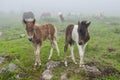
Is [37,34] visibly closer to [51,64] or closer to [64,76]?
[51,64]

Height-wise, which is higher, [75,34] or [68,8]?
[75,34]

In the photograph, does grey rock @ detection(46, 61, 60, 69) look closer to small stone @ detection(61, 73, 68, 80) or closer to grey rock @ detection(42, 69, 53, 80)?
grey rock @ detection(42, 69, 53, 80)

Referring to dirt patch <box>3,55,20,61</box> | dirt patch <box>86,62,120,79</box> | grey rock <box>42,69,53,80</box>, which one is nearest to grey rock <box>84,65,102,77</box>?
dirt patch <box>86,62,120,79</box>

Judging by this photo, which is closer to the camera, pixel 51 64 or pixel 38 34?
pixel 38 34

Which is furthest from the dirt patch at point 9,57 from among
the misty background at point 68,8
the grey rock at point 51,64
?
the misty background at point 68,8

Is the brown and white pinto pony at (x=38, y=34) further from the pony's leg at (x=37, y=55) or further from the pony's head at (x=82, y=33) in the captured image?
the pony's head at (x=82, y=33)

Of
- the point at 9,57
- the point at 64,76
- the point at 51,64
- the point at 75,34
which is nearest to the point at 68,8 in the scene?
the point at 9,57

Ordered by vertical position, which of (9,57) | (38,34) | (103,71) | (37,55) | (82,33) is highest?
(82,33)

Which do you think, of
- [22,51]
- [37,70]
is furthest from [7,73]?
[22,51]

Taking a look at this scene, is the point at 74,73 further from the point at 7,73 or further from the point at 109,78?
the point at 7,73

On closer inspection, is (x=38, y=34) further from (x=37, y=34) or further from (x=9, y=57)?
(x=9, y=57)

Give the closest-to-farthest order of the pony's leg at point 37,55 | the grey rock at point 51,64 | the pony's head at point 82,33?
the pony's head at point 82,33 < the pony's leg at point 37,55 < the grey rock at point 51,64

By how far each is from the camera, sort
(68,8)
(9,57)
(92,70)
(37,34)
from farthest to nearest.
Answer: (68,8)
(9,57)
(37,34)
(92,70)

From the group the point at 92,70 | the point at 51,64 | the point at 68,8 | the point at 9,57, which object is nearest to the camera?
the point at 92,70
